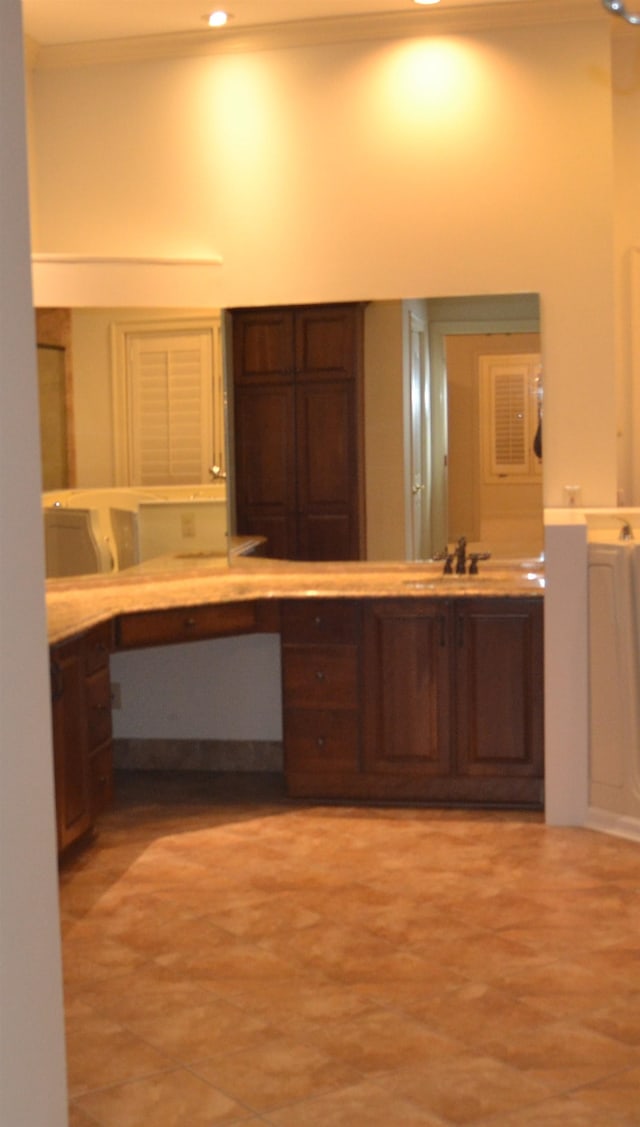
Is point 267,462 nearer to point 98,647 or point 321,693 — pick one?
point 321,693

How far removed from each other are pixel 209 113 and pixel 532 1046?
Answer: 11.8 feet

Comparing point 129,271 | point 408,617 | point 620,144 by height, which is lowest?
point 408,617

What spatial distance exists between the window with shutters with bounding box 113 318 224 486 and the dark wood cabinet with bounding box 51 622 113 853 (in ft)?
2.90

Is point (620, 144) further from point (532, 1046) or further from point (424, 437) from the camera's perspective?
point (532, 1046)

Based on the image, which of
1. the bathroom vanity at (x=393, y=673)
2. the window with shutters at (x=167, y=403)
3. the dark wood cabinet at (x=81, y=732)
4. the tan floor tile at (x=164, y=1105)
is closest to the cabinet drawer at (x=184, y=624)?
the bathroom vanity at (x=393, y=673)

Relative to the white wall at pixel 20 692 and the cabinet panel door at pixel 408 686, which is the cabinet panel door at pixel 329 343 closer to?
the cabinet panel door at pixel 408 686

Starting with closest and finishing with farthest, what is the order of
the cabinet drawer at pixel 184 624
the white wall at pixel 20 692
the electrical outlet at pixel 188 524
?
the white wall at pixel 20 692 < the cabinet drawer at pixel 184 624 < the electrical outlet at pixel 188 524

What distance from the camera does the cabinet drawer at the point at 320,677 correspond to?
479 centimetres

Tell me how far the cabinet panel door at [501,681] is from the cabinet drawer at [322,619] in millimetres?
371

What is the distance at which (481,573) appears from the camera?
5094 millimetres

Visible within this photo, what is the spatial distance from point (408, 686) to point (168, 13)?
2535mm

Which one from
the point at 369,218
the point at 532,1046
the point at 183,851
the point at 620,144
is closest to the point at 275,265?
the point at 369,218

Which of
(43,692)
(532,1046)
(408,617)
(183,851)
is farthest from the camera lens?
(408,617)

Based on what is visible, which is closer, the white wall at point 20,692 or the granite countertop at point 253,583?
the white wall at point 20,692
